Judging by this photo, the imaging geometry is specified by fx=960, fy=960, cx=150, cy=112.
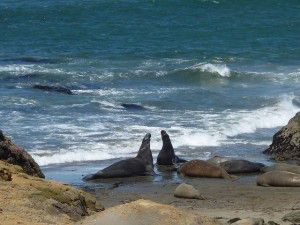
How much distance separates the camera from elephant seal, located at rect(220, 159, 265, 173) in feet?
56.9

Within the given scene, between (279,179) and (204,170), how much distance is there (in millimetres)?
1603

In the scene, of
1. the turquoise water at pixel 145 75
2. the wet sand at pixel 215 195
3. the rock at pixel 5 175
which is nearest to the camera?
the rock at pixel 5 175

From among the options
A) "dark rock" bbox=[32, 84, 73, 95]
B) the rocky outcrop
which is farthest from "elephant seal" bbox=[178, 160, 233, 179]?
"dark rock" bbox=[32, 84, 73, 95]

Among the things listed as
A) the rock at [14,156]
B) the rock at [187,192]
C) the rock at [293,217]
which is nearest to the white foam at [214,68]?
the rock at [187,192]

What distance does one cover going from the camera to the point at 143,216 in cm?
851

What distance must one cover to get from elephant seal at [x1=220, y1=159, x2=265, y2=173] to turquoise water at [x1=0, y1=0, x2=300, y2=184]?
1.58 meters

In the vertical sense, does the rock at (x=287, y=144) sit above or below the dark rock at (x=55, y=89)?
below

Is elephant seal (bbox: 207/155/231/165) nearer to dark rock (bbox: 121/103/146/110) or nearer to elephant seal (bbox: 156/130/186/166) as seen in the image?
elephant seal (bbox: 156/130/186/166)

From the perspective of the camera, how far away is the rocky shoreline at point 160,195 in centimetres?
880

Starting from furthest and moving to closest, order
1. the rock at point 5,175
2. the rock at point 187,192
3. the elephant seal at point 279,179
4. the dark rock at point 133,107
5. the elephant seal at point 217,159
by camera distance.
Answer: the dark rock at point 133,107 < the elephant seal at point 217,159 < the elephant seal at point 279,179 < the rock at point 187,192 < the rock at point 5,175

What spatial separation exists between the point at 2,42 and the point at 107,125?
Answer: 1958 centimetres

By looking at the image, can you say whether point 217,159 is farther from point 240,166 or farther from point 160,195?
point 160,195

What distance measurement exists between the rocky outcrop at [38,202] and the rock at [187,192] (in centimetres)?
318

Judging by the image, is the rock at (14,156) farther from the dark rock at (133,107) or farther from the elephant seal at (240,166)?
the dark rock at (133,107)
